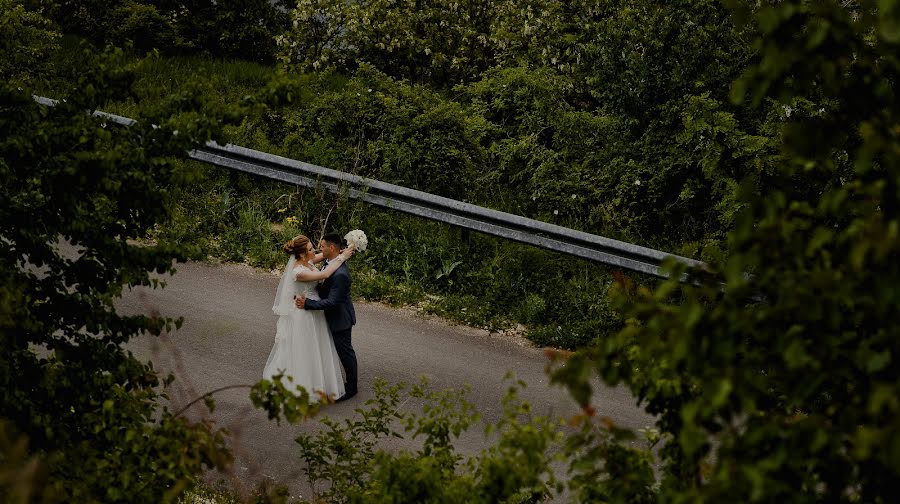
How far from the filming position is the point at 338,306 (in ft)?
31.7

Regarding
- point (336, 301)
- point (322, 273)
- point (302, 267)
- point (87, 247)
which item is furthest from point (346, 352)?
point (87, 247)

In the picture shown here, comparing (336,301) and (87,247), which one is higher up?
(87,247)

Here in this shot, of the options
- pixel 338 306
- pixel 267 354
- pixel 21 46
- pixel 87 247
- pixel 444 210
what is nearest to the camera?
pixel 87 247

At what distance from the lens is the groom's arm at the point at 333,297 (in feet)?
31.4

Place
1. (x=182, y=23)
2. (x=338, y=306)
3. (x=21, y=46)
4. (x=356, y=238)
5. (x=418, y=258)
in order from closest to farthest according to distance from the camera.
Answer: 1. (x=338, y=306)
2. (x=356, y=238)
3. (x=418, y=258)
4. (x=21, y=46)
5. (x=182, y=23)

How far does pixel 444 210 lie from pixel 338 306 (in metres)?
2.80

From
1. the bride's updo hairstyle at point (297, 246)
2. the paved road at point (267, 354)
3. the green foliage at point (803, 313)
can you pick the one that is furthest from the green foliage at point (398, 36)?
the green foliage at point (803, 313)

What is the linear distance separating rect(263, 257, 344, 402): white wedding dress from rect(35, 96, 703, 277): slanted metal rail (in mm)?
2741

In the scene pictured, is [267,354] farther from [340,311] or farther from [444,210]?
[444,210]

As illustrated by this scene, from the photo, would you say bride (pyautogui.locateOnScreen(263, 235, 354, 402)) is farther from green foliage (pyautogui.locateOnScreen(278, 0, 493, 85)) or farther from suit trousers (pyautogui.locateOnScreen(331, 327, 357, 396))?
green foliage (pyautogui.locateOnScreen(278, 0, 493, 85))

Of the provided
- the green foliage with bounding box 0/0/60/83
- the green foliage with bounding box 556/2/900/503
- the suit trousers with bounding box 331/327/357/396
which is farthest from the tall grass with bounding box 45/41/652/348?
the green foliage with bounding box 556/2/900/503

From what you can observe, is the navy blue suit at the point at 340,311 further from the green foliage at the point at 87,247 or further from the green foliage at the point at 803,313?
the green foliage at the point at 803,313

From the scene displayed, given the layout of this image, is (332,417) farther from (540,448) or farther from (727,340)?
(727,340)

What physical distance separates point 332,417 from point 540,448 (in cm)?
543
